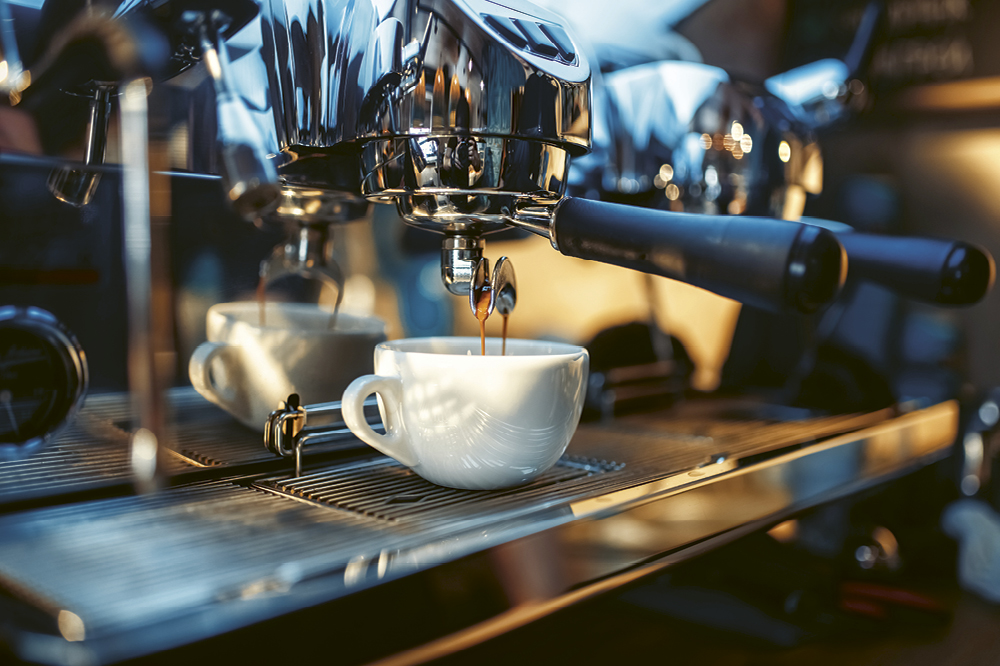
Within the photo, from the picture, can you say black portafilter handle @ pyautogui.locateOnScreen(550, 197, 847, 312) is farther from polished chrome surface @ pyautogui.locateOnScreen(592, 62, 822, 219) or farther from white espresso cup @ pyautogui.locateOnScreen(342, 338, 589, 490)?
polished chrome surface @ pyautogui.locateOnScreen(592, 62, 822, 219)

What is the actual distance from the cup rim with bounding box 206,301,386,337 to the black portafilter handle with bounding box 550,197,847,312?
150 millimetres

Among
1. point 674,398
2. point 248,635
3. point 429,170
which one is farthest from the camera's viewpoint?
point 674,398

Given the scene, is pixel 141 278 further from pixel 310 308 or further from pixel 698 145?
pixel 698 145

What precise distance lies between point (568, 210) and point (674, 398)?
0.35 m

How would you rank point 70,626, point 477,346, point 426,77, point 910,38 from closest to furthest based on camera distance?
point 70,626
point 426,77
point 477,346
point 910,38

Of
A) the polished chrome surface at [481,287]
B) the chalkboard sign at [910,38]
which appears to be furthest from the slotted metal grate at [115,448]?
the chalkboard sign at [910,38]

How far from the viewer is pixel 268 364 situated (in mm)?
418

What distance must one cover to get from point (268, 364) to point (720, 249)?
0.79ft

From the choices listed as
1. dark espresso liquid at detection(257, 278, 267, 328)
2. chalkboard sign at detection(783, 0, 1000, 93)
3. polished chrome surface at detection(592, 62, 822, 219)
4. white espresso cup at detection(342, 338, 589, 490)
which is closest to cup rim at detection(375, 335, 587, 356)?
white espresso cup at detection(342, 338, 589, 490)

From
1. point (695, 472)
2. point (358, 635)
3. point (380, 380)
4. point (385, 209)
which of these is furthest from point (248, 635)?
point (385, 209)

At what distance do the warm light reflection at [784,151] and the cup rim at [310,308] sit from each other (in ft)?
1.16

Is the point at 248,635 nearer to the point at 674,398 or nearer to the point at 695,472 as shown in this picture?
the point at 695,472

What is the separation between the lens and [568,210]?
13.8 inches

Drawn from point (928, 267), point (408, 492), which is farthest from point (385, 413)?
point (928, 267)
